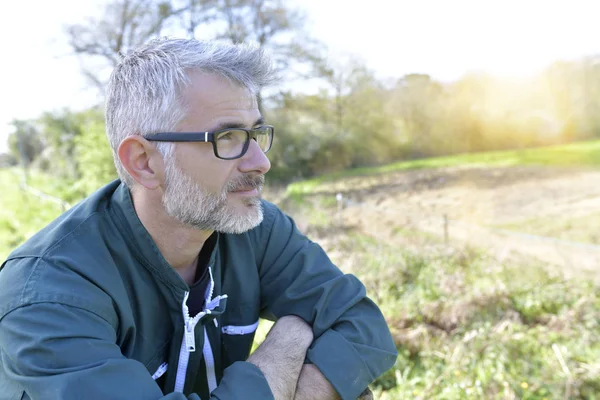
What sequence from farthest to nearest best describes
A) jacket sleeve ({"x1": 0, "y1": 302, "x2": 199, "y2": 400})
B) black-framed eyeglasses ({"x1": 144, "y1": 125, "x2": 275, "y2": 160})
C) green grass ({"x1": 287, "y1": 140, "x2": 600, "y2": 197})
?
green grass ({"x1": 287, "y1": 140, "x2": 600, "y2": 197}), black-framed eyeglasses ({"x1": 144, "y1": 125, "x2": 275, "y2": 160}), jacket sleeve ({"x1": 0, "y1": 302, "x2": 199, "y2": 400})

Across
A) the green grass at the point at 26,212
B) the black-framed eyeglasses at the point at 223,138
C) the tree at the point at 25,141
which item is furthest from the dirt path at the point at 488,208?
the tree at the point at 25,141

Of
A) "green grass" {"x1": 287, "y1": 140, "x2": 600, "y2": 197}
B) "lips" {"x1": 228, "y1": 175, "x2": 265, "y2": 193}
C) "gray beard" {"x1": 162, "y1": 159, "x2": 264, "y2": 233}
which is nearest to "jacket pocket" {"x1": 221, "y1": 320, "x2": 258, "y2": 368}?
"gray beard" {"x1": 162, "y1": 159, "x2": 264, "y2": 233}

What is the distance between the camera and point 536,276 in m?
4.73

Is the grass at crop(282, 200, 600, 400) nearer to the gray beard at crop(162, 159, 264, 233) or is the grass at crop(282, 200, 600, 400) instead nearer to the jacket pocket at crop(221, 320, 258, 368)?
the jacket pocket at crop(221, 320, 258, 368)

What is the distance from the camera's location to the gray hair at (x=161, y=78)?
158 centimetres

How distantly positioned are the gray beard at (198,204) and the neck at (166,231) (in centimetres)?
4

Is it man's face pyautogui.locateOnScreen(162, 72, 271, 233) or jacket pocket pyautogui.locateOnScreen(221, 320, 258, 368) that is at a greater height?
man's face pyautogui.locateOnScreen(162, 72, 271, 233)

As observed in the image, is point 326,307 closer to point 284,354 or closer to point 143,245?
point 284,354

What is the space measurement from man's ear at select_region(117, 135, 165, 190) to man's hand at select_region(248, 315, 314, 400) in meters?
0.69

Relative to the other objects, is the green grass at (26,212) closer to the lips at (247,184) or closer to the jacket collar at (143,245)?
the jacket collar at (143,245)

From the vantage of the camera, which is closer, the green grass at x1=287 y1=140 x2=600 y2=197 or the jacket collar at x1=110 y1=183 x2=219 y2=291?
the jacket collar at x1=110 y1=183 x2=219 y2=291

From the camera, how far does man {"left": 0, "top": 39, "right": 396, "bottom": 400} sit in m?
1.39

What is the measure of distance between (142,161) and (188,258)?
0.41 meters

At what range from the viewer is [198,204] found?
5.36 feet
